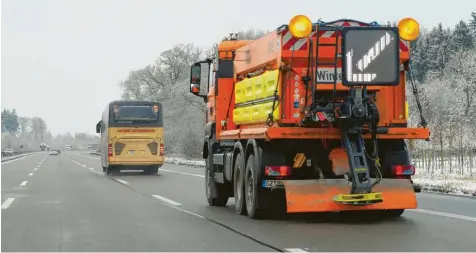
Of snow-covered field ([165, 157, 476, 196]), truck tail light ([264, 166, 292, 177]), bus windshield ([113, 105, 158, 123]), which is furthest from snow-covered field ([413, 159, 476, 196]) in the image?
bus windshield ([113, 105, 158, 123])

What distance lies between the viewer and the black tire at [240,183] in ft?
38.7

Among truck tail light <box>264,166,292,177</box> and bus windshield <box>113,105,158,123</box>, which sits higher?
bus windshield <box>113,105,158,123</box>

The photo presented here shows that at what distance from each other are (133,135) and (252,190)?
20.7m

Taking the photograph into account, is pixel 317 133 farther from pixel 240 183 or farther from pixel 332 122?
pixel 240 183

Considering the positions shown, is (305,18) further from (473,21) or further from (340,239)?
(473,21)

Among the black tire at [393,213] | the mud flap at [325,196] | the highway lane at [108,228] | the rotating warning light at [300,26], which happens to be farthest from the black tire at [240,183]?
the rotating warning light at [300,26]

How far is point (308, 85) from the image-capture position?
34.1ft

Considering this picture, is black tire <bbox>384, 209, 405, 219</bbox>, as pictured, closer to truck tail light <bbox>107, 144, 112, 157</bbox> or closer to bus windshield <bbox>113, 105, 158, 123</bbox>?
bus windshield <bbox>113, 105, 158, 123</bbox>

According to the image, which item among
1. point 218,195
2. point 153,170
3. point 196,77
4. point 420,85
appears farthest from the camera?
point 420,85

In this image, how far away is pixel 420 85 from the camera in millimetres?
52188

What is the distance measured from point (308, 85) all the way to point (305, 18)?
100 cm

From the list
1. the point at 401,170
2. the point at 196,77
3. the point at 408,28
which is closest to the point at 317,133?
the point at 401,170

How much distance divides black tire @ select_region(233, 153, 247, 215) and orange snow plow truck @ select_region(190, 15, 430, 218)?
35cm

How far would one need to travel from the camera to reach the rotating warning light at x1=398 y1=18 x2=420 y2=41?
10406 millimetres
